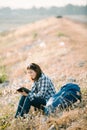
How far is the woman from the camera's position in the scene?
945 cm

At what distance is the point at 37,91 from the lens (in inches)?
384

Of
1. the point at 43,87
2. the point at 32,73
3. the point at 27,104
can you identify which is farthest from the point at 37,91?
the point at 27,104

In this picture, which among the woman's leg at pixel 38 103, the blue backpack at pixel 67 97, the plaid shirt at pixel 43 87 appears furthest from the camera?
the plaid shirt at pixel 43 87

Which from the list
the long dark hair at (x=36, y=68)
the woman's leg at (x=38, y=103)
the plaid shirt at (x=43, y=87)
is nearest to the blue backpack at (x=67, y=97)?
the woman's leg at (x=38, y=103)

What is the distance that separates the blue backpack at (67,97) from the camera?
9.20 metres

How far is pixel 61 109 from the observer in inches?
365

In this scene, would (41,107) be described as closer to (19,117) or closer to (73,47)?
(19,117)

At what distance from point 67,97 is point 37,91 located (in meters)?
0.84

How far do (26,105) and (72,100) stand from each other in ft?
3.16

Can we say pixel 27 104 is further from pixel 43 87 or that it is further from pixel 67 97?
pixel 67 97

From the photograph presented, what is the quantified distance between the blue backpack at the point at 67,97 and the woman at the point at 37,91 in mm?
307

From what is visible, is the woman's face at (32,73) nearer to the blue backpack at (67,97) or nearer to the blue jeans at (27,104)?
the blue jeans at (27,104)

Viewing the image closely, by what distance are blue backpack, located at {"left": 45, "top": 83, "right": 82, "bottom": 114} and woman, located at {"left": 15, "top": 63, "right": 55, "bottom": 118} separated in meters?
0.31

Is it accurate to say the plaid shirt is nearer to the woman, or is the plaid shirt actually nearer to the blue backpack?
the woman
